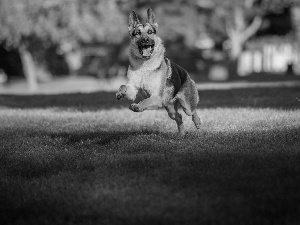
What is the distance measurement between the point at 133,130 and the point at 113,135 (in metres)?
0.76

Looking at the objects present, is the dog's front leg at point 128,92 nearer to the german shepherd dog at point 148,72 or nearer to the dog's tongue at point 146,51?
the german shepherd dog at point 148,72

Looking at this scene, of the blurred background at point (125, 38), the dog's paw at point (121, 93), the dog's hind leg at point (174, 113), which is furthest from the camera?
the blurred background at point (125, 38)

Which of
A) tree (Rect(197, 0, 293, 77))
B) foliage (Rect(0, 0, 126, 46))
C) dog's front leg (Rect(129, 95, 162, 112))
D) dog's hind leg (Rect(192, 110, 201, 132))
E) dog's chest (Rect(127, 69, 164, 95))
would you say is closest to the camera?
dog's front leg (Rect(129, 95, 162, 112))

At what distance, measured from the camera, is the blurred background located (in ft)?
99.2

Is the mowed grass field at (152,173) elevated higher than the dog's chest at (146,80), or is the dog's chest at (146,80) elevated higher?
the dog's chest at (146,80)

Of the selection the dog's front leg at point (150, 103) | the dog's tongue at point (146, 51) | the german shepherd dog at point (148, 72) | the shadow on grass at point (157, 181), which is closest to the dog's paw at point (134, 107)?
the dog's front leg at point (150, 103)

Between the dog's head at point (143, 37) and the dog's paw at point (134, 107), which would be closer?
the dog's paw at point (134, 107)

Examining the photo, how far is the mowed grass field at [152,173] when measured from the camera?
450cm

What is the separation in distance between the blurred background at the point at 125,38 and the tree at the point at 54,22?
0.05 meters

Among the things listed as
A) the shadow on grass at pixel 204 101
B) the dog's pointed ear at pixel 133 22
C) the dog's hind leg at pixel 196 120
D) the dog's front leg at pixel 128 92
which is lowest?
the shadow on grass at pixel 204 101

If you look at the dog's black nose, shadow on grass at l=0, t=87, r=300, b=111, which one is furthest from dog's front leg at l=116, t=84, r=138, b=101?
shadow on grass at l=0, t=87, r=300, b=111

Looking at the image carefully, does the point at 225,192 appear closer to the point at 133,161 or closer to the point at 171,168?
the point at 171,168

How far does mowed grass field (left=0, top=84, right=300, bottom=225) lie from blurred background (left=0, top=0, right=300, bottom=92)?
2126cm

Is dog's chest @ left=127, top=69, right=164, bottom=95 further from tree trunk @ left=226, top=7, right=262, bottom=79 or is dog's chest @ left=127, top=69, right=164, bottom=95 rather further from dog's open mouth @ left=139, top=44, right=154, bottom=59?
tree trunk @ left=226, top=7, right=262, bottom=79
